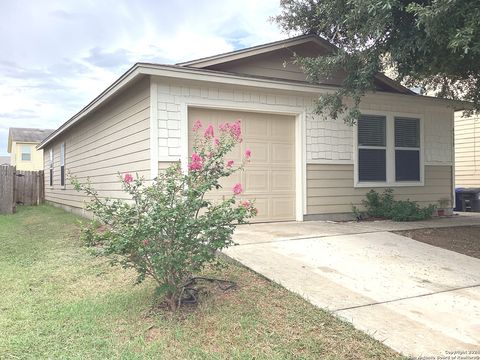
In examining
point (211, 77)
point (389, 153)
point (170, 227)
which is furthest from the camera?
point (389, 153)

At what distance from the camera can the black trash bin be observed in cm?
1365

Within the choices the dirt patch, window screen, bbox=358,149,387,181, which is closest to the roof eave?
window screen, bbox=358,149,387,181

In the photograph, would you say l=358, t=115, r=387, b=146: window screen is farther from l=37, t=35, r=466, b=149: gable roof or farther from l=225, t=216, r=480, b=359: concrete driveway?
l=225, t=216, r=480, b=359: concrete driveway

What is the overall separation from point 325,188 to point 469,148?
9.97 meters

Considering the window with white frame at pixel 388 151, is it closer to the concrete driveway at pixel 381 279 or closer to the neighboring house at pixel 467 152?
the concrete driveway at pixel 381 279

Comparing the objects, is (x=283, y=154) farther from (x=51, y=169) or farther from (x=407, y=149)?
(x=51, y=169)

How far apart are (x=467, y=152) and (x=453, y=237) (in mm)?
10430

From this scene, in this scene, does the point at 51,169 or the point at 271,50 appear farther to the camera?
the point at 51,169

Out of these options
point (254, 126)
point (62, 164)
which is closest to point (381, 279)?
point (254, 126)

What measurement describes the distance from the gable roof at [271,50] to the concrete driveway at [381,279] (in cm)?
334

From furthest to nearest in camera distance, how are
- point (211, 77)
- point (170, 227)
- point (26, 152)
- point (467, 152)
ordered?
point (26, 152), point (467, 152), point (211, 77), point (170, 227)

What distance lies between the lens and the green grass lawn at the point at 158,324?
10.6 feet

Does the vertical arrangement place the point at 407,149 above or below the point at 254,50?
below

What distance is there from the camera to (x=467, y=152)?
1622 centimetres
